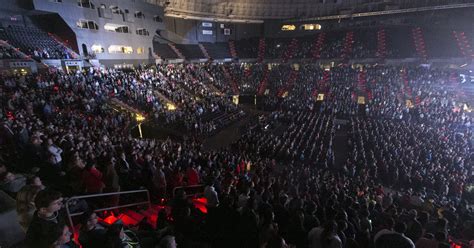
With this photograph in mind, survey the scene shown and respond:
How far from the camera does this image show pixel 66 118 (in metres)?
13.4

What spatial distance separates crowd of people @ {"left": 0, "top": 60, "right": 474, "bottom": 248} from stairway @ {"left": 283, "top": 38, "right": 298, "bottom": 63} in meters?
9.80

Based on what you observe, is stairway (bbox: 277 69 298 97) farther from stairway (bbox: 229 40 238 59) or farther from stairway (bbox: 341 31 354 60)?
stairway (bbox: 229 40 238 59)

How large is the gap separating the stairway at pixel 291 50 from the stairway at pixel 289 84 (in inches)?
236


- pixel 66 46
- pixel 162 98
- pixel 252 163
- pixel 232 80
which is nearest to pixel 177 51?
pixel 232 80

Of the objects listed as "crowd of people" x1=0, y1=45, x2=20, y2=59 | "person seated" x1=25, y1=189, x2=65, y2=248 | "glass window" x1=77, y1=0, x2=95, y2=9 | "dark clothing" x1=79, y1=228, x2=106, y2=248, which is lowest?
"dark clothing" x1=79, y1=228, x2=106, y2=248

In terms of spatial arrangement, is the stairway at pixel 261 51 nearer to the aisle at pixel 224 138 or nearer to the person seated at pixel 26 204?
the aisle at pixel 224 138

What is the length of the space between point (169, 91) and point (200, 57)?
17972 millimetres

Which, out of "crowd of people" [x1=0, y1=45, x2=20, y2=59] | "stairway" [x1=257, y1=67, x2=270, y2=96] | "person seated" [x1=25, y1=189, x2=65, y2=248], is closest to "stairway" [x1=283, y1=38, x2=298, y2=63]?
"stairway" [x1=257, y1=67, x2=270, y2=96]

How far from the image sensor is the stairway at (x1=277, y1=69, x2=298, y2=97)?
35.4m

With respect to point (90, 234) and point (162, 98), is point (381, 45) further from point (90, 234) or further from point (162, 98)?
point (90, 234)

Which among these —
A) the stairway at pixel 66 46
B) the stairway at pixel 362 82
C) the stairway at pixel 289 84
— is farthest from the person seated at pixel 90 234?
the stairway at pixel 362 82

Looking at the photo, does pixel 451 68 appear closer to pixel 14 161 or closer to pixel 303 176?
pixel 303 176

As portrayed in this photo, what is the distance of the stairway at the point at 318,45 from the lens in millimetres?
43987

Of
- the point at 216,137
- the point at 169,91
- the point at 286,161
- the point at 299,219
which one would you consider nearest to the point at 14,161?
the point at 299,219
